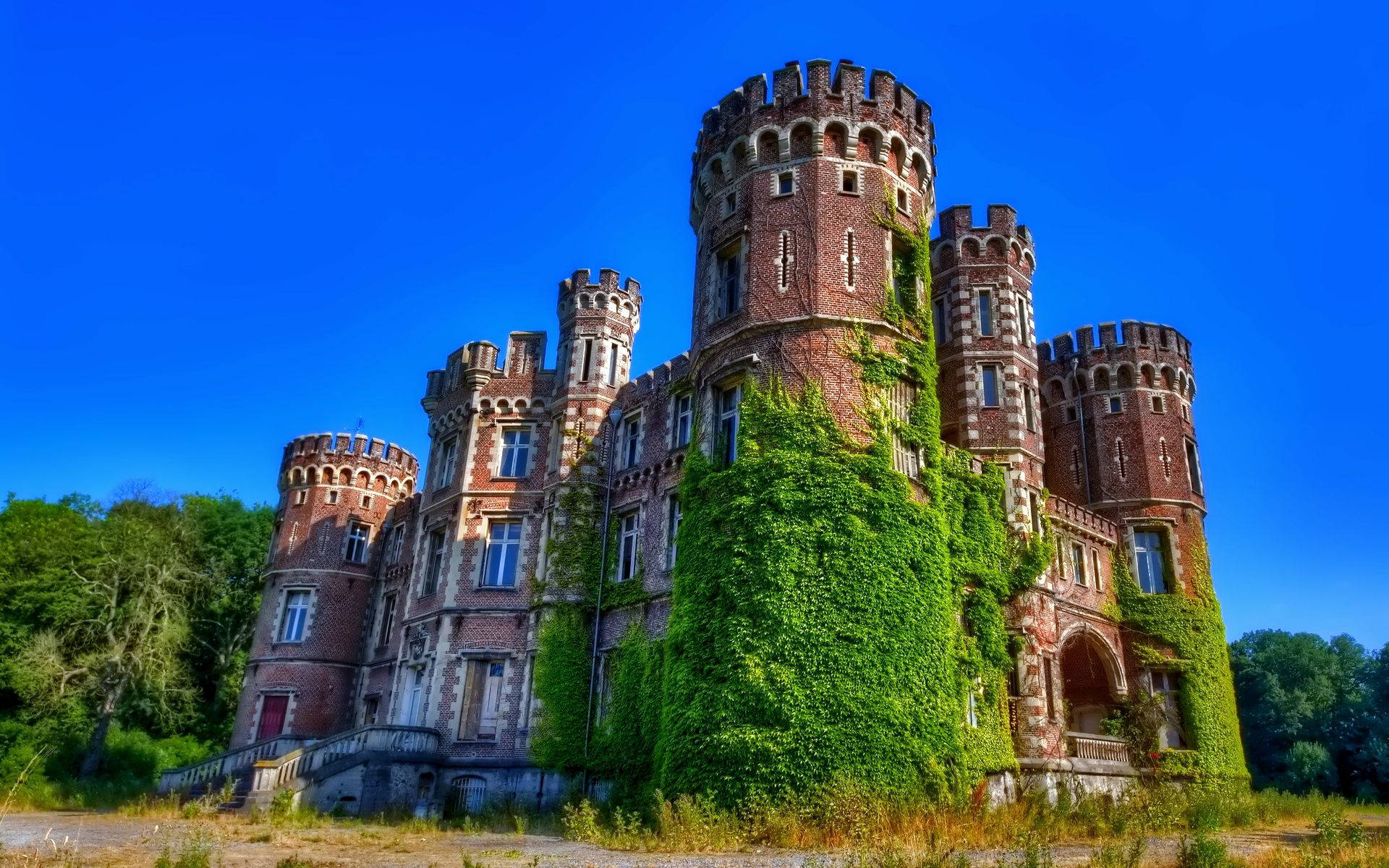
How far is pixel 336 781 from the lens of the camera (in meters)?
25.3

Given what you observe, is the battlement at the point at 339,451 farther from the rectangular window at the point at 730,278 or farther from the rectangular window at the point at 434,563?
the rectangular window at the point at 730,278

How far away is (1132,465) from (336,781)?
2660 centimetres

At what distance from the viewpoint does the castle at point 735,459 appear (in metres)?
24.5

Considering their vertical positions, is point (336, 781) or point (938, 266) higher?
point (938, 266)

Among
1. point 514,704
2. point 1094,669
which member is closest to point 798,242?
point 514,704

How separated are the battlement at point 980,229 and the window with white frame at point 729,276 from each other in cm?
1036

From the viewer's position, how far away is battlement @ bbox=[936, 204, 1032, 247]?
108 ft

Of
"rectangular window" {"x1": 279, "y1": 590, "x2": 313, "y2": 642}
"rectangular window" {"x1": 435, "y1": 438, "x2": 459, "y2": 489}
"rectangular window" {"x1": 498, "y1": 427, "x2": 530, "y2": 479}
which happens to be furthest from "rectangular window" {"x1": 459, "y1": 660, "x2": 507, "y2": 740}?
"rectangular window" {"x1": 279, "y1": 590, "x2": 313, "y2": 642}

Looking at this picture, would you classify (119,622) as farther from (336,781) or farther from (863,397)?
(863,397)

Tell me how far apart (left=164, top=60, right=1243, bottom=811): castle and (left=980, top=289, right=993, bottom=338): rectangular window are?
96 millimetres

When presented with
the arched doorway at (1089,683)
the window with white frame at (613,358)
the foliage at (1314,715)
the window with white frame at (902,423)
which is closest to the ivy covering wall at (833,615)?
the window with white frame at (902,423)

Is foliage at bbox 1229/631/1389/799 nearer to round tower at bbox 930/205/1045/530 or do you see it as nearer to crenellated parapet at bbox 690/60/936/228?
round tower at bbox 930/205/1045/530

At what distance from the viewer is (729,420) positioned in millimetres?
24109

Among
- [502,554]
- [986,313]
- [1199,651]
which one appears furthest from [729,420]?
[1199,651]
